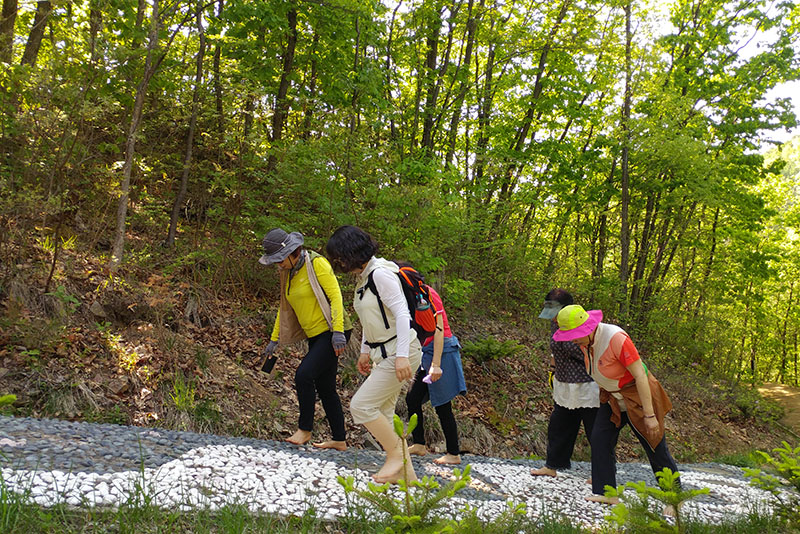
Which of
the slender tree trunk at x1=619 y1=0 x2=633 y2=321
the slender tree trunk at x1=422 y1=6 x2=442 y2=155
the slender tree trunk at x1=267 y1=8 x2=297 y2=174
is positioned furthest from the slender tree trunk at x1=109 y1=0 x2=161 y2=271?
the slender tree trunk at x1=619 y1=0 x2=633 y2=321

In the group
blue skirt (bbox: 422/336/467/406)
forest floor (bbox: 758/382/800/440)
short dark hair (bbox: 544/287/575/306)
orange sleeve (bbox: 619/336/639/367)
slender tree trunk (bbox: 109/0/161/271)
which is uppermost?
slender tree trunk (bbox: 109/0/161/271)

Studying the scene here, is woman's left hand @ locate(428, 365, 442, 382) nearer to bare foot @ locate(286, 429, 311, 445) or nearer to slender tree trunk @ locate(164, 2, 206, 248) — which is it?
bare foot @ locate(286, 429, 311, 445)

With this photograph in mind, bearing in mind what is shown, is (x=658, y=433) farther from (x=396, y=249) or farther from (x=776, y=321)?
(x=776, y=321)

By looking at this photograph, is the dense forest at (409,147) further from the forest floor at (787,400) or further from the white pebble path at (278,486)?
the white pebble path at (278,486)

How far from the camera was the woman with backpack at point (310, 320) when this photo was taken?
483 centimetres

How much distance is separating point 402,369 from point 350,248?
0.96m

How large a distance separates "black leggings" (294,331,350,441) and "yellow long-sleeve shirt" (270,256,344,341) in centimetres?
11

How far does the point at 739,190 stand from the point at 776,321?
566 inches

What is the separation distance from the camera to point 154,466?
12.6ft

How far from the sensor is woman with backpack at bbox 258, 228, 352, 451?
483 centimetres

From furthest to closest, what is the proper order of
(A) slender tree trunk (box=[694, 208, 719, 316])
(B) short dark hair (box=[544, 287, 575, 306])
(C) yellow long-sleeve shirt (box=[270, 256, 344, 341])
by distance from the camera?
(A) slender tree trunk (box=[694, 208, 719, 316]) < (B) short dark hair (box=[544, 287, 575, 306]) < (C) yellow long-sleeve shirt (box=[270, 256, 344, 341])

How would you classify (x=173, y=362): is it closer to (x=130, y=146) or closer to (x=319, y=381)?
(x=319, y=381)

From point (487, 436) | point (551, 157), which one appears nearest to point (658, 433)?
point (487, 436)

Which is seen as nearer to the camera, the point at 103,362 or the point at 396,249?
the point at 103,362
